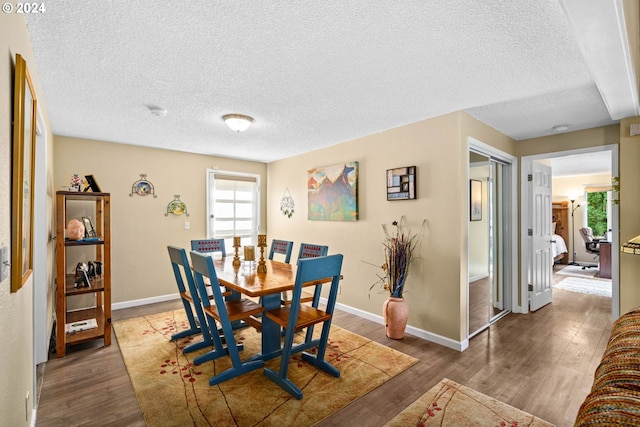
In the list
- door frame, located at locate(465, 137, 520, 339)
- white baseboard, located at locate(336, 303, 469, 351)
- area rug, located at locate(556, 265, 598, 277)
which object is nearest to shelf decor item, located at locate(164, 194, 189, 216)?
white baseboard, located at locate(336, 303, 469, 351)

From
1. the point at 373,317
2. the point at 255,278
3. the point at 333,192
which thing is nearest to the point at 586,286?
the point at 373,317

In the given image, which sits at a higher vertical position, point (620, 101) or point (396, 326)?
point (620, 101)

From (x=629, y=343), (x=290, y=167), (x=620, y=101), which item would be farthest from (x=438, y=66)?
(x=290, y=167)

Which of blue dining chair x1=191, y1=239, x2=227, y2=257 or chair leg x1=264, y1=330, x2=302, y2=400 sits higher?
blue dining chair x1=191, y1=239, x2=227, y2=257

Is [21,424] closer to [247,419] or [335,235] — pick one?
[247,419]

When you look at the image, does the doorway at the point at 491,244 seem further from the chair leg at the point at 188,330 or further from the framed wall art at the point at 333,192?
the chair leg at the point at 188,330

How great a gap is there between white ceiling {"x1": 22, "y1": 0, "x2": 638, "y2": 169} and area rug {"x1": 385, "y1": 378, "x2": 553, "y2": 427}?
2.26m

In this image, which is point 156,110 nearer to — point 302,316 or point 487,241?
point 302,316

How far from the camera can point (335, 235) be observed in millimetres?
4371

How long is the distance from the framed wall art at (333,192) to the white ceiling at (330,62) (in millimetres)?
904

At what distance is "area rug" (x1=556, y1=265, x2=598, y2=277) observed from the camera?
6452 mm

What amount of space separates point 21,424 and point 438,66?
10.2ft

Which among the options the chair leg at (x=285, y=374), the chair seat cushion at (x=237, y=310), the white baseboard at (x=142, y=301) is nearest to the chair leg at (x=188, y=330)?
the chair seat cushion at (x=237, y=310)

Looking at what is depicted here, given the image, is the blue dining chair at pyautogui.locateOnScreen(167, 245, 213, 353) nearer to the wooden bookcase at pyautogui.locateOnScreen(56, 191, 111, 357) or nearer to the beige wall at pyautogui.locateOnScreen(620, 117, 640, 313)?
the wooden bookcase at pyautogui.locateOnScreen(56, 191, 111, 357)
